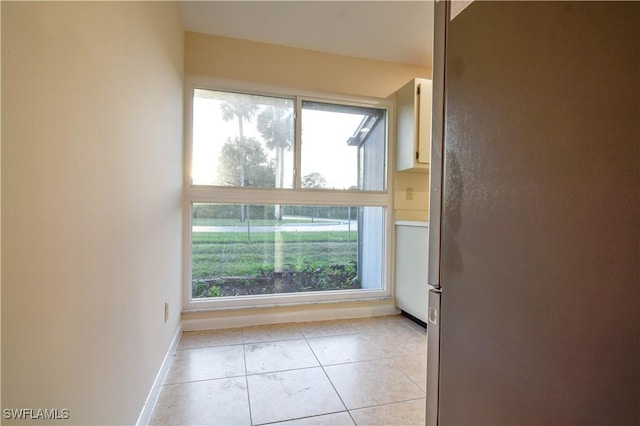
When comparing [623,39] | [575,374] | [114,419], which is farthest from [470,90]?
[114,419]

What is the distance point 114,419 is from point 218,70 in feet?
7.83

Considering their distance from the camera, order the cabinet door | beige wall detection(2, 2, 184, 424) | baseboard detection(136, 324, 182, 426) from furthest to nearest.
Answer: the cabinet door, baseboard detection(136, 324, 182, 426), beige wall detection(2, 2, 184, 424)

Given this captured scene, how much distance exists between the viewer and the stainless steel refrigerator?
0.40 meters

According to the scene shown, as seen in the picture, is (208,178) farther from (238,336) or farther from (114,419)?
(114,419)

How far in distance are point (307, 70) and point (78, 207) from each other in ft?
7.47

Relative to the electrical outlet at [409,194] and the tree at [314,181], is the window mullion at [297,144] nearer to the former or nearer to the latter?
the tree at [314,181]

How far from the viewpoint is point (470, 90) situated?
0.65 m

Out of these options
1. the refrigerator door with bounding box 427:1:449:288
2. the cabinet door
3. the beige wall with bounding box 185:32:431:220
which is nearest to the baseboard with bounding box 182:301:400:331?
the beige wall with bounding box 185:32:431:220

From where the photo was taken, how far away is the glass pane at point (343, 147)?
2.62 meters

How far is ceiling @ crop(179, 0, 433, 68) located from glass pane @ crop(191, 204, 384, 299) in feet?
4.73

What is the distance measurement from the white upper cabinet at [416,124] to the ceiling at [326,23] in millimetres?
386

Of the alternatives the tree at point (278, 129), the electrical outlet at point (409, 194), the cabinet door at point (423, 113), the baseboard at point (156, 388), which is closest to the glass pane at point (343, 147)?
the tree at point (278, 129)

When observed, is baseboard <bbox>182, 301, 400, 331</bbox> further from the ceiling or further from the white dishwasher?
the ceiling

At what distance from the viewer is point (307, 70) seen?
2.57 meters
